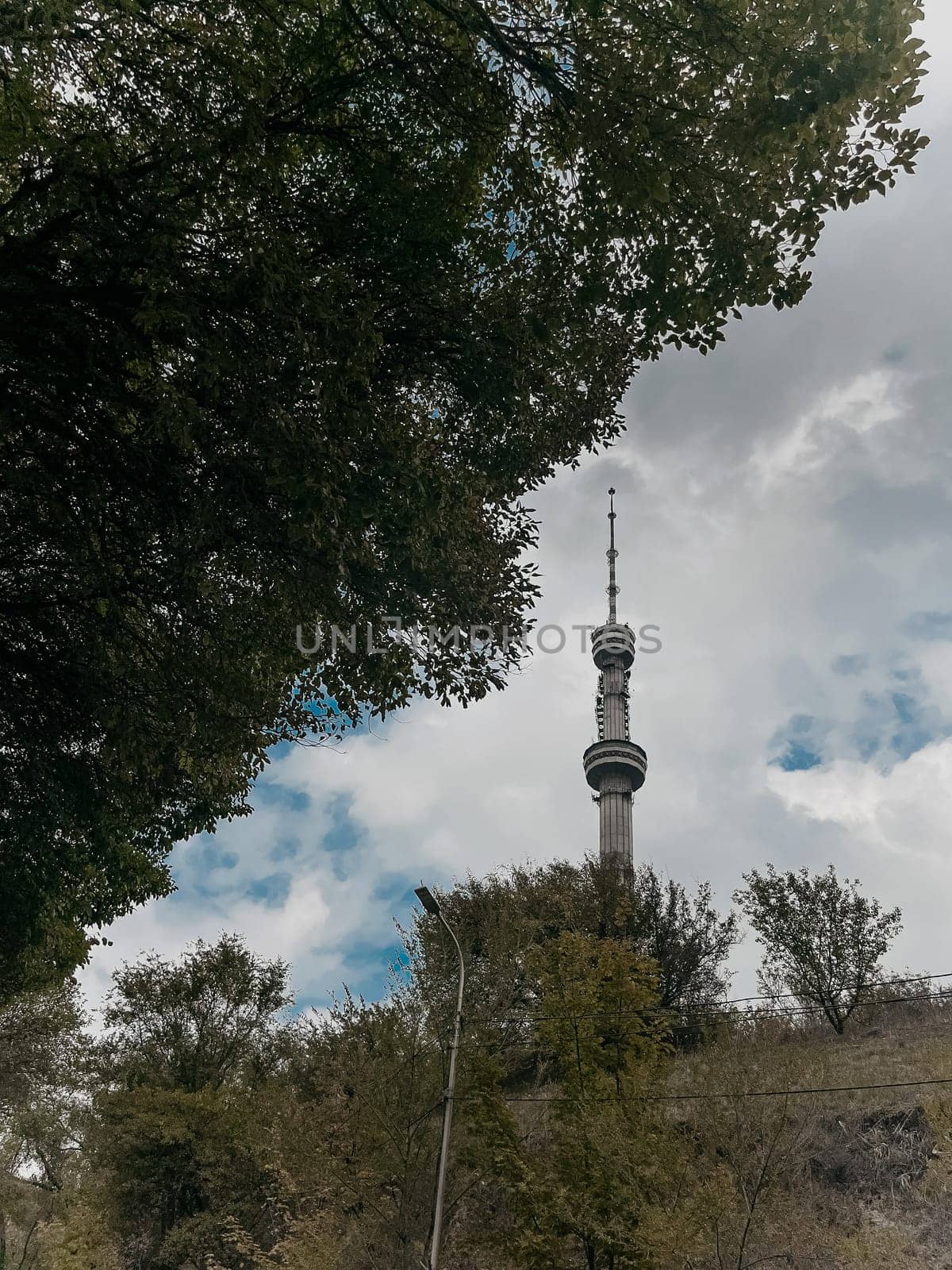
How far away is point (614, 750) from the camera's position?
7131 cm

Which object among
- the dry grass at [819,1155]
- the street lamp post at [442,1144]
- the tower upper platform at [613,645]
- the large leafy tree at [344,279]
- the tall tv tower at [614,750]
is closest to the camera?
the large leafy tree at [344,279]

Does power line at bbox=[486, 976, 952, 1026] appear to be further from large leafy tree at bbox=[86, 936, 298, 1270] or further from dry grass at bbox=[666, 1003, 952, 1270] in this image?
large leafy tree at bbox=[86, 936, 298, 1270]

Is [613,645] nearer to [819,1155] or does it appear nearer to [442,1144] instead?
[819,1155]

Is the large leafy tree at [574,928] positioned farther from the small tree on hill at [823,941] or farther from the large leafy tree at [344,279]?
the large leafy tree at [344,279]

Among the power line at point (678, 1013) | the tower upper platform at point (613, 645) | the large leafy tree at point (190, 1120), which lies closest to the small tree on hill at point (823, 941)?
the power line at point (678, 1013)

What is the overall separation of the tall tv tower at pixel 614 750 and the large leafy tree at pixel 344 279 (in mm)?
57887

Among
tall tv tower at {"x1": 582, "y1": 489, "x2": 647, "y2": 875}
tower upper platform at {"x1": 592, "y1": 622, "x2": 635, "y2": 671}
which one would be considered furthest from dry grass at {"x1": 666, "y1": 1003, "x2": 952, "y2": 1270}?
tower upper platform at {"x1": 592, "y1": 622, "x2": 635, "y2": 671}

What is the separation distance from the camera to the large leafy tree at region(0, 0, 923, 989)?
6.68m

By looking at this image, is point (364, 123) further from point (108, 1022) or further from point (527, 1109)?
point (108, 1022)

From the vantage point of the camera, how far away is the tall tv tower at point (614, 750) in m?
A: 69.2

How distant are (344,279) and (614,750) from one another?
65746 mm

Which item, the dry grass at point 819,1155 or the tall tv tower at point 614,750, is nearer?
the dry grass at point 819,1155

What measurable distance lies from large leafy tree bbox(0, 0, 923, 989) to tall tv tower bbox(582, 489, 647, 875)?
5789 centimetres

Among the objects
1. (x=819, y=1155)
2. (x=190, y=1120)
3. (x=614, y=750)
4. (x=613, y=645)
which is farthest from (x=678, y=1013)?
(x=613, y=645)
